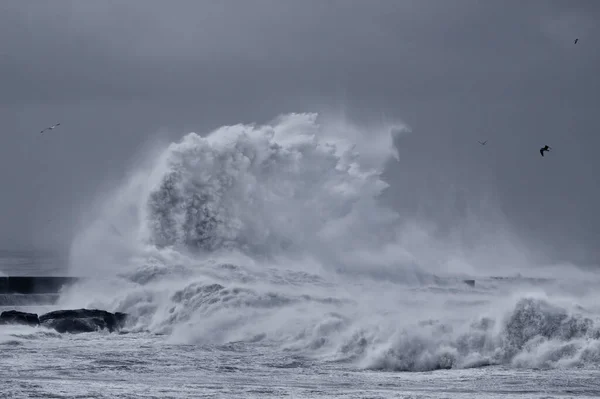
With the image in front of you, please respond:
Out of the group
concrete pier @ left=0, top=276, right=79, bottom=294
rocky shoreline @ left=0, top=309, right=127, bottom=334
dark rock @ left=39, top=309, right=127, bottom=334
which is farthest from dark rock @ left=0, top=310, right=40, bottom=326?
concrete pier @ left=0, top=276, right=79, bottom=294

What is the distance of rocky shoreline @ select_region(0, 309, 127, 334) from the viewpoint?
28.2m

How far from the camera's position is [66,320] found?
2844cm

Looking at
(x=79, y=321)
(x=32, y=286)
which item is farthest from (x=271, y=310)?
(x=32, y=286)

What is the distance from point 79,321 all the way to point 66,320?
1.12ft

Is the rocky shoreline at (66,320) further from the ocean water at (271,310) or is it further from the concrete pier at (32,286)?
the concrete pier at (32,286)

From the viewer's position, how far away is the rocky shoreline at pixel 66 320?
2820 centimetres

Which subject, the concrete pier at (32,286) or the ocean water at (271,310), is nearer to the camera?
the ocean water at (271,310)

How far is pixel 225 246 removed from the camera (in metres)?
43.0

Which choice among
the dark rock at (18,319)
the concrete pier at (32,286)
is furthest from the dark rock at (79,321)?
the concrete pier at (32,286)

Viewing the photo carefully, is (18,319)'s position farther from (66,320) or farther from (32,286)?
(32,286)

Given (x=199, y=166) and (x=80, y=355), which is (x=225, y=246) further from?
(x=80, y=355)

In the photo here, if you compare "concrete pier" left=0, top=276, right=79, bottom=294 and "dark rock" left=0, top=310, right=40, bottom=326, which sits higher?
"concrete pier" left=0, top=276, right=79, bottom=294

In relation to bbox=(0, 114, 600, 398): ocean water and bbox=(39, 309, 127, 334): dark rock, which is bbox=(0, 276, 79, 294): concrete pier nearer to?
bbox=(0, 114, 600, 398): ocean water

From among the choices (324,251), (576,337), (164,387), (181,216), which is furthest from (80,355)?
(324,251)
